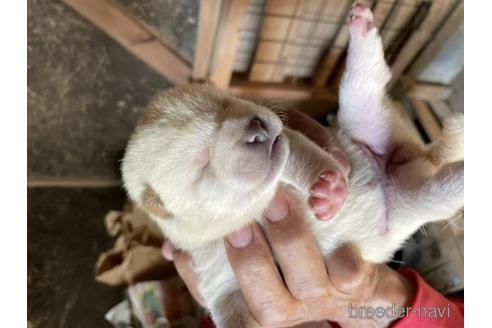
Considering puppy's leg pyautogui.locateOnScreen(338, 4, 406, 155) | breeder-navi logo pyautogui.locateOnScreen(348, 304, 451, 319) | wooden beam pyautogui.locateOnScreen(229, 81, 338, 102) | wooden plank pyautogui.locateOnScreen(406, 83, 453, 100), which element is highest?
puppy's leg pyautogui.locateOnScreen(338, 4, 406, 155)

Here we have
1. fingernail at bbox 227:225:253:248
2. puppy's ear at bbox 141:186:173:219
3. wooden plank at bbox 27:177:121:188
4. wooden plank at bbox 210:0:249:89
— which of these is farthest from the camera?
wooden plank at bbox 27:177:121:188

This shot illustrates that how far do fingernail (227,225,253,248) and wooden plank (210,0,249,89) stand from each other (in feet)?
3.16

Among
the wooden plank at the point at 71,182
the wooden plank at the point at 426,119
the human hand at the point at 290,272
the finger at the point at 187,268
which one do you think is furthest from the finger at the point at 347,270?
the wooden plank at the point at 71,182

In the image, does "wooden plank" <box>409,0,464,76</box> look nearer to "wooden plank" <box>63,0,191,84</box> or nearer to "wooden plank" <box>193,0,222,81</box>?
"wooden plank" <box>193,0,222,81</box>

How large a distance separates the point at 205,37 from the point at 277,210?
1037 millimetres

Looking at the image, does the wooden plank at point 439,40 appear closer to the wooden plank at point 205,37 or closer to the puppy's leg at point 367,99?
the puppy's leg at point 367,99

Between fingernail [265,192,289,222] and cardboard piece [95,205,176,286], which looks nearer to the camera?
fingernail [265,192,289,222]

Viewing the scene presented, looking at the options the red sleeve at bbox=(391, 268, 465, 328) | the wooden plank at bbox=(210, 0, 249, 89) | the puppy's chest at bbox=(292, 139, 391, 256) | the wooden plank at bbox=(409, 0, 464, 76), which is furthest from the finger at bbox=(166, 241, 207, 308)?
the wooden plank at bbox=(409, 0, 464, 76)

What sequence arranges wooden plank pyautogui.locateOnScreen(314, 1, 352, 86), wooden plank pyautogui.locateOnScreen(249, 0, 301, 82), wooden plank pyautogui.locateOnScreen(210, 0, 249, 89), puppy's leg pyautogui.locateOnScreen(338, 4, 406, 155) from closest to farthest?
puppy's leg pyautogui.locateOnScreen(338, 4, 406, 155) < wooden plank pyautogui.locateOnScreen(210, 0, 249, 89) < wooden plank pyautogui.locateOnScreen(249, 0, 301, 82) < wooden plank pyautogui.locateOnScreen(314, 1, 352, 86)

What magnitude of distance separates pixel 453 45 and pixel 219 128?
1612 mm

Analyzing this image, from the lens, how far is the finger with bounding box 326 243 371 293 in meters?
1.44

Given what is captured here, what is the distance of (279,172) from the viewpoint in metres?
1.23

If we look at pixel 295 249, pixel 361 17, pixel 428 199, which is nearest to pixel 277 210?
pixel 295 249
